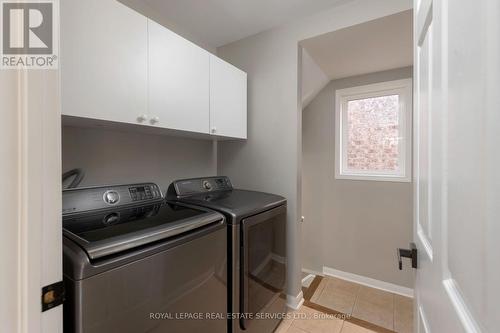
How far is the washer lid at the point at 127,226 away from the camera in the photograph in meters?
0.75

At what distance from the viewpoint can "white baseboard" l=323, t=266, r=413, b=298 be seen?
7.38 feet

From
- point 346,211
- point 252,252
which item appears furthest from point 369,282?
point 252,252

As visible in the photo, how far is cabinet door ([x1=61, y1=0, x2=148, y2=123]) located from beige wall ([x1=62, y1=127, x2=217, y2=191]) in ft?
1.48

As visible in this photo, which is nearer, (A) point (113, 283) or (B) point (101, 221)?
(A) point (113, 283)

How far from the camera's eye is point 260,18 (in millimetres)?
1855

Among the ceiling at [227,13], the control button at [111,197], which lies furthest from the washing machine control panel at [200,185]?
the ceiling at [227,13]

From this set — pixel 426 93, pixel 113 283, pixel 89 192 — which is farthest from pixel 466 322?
pixel 89 192

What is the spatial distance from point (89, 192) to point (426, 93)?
1530 millimetres

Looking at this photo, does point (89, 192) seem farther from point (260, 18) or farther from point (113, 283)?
point (260, 18)

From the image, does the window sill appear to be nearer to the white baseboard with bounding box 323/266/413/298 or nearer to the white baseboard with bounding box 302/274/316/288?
the white baseboard with bounding box 323/266/413/298

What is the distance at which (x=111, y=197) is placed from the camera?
124 cm

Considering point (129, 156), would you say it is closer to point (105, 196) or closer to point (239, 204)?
point (105, 196)

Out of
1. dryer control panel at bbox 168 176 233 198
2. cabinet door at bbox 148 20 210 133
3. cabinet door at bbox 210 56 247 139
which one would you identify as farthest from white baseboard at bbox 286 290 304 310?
cabinet door at bbox 148 20 210 133

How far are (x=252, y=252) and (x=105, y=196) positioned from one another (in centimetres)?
91
